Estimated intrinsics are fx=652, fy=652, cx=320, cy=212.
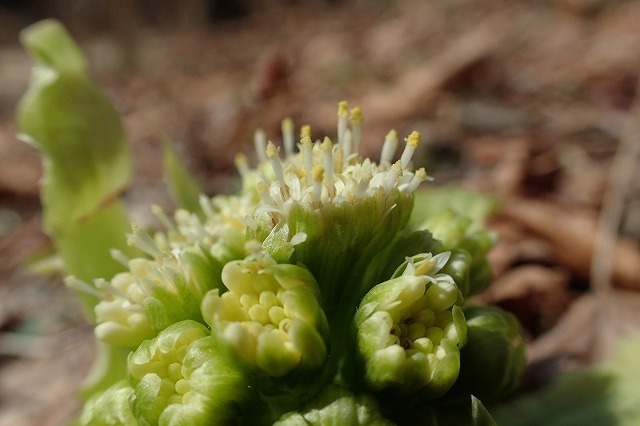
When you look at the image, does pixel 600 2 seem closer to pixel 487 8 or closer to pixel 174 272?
pixel 487 8

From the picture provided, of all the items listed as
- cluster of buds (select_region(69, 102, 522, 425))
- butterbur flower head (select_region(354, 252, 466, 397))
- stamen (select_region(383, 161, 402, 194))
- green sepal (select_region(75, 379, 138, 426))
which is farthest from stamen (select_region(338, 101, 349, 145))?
green sepal (select_region(75, 379, 138, 426))

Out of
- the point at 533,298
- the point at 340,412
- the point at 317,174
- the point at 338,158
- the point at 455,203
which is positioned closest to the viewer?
the point at 340,412

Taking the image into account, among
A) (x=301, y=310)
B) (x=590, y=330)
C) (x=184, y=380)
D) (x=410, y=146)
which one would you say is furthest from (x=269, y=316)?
(x=590, y=330)

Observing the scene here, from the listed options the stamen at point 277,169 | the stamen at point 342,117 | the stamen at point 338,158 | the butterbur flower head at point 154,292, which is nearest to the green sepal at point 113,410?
the butterbur flower head at point 154,292

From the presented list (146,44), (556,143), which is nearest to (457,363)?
(556,143)

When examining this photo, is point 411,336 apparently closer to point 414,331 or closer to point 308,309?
point 414,331

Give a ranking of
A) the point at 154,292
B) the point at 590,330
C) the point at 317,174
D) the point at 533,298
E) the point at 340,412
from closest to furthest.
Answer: the point at 340,412, the point at 317,174, the point at 154,292, the point at 590,330, the point at 533,298
